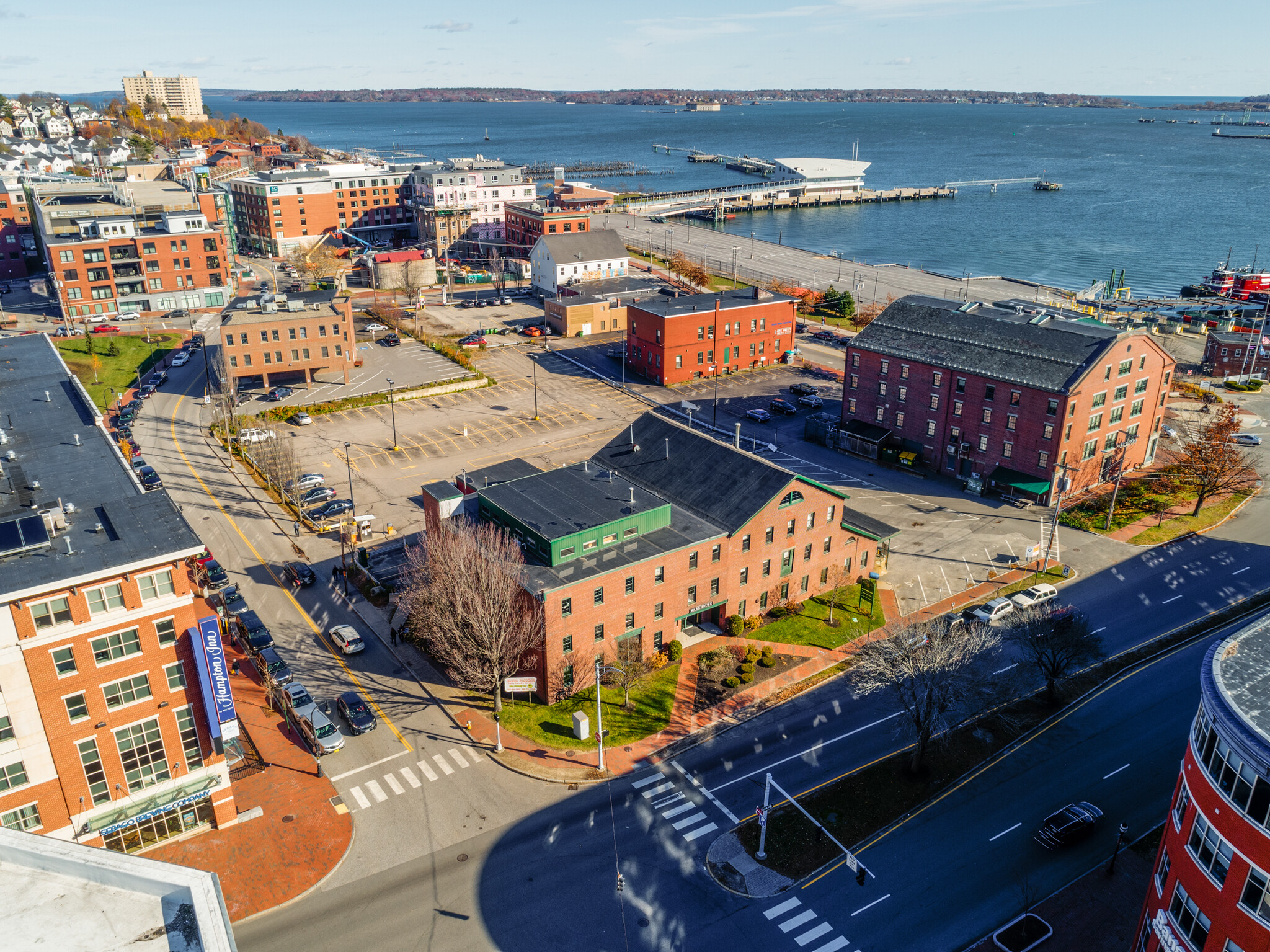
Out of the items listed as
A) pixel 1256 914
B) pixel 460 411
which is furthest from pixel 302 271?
pixel 1256 914

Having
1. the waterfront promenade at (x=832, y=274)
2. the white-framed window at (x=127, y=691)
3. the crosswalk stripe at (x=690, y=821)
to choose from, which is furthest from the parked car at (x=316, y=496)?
the waterfront promenade at (x=832, y=274)

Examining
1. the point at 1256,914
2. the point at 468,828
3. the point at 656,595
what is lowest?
the point at 468,828

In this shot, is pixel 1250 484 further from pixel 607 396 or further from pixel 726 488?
pixel 607 396

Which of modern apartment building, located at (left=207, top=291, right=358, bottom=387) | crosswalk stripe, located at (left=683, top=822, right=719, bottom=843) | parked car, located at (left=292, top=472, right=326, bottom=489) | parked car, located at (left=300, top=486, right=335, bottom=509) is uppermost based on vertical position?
modern apartment building, located at (left=207, top=291, right=358, bottom=387)

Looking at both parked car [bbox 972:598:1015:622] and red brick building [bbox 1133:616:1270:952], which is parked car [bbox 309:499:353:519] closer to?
parked car [bbox 972:598:1015:622]

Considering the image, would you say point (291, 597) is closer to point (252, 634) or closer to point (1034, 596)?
point (252, 634)

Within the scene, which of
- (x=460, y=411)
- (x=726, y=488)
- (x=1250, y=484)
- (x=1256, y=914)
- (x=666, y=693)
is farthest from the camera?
(x=460, y=411)

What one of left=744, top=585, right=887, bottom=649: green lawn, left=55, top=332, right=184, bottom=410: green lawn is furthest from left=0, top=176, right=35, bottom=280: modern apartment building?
left=744, top=585, right=887, bottom=649: green lawn

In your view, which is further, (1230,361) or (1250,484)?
(1230,361)
